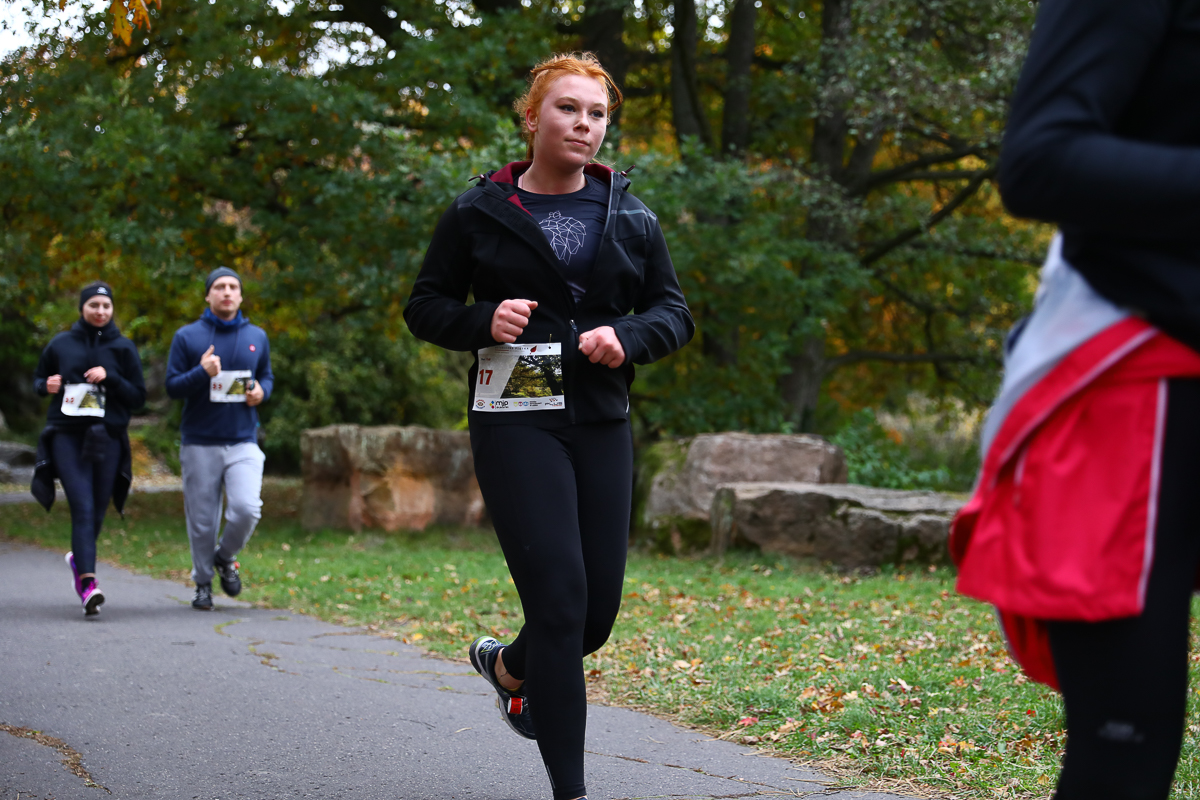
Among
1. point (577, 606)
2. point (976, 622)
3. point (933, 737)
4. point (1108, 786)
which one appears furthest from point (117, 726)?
point (976, 622)

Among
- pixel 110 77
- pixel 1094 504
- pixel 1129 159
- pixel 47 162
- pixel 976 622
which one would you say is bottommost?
pixel 976 622

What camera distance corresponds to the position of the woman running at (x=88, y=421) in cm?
709

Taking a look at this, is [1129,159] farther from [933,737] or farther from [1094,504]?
[933,737]

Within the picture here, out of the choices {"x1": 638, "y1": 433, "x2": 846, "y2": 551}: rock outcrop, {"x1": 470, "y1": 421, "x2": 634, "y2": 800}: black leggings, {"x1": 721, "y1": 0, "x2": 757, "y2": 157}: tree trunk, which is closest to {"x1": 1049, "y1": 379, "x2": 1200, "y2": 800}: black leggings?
{"x1": 470, "y1": 421, "x2": 634, "y2": 800}: black leggings

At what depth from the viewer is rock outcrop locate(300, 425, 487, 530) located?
12.0 m

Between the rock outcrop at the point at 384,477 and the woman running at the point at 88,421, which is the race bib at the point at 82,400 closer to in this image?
the woman running at the point at 88,421

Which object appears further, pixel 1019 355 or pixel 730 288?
pixel 730 288

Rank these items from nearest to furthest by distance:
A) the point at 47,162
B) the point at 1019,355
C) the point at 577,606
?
the point at 1019,355 → the point at 577,606 → the point at 47,162

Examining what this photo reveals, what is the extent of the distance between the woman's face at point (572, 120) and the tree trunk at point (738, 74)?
1315 cm

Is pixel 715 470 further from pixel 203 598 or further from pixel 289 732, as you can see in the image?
pixel 289 732

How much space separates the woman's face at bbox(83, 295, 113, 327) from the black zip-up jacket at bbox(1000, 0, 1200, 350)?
6.93 m

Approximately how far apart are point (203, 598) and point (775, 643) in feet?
12.4

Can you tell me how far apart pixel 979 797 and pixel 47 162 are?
37.1ft

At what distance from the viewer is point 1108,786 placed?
153 centimetres
